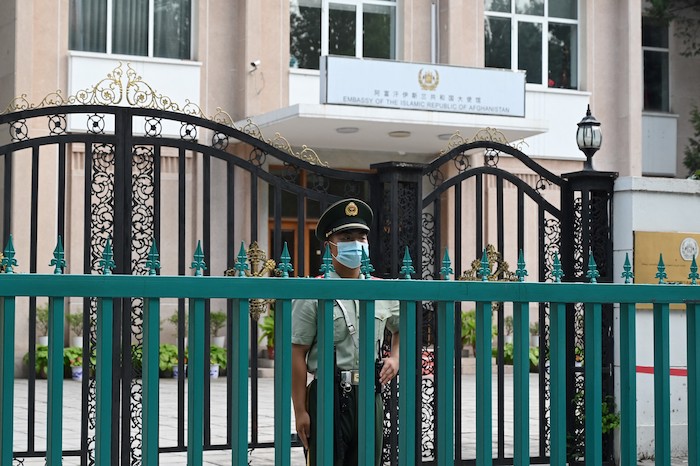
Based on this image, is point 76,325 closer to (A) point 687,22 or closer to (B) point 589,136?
(B) point 589,136

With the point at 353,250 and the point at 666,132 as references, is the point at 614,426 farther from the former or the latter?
the point at 666,132

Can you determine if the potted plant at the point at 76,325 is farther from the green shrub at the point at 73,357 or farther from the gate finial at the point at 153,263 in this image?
the gate finial at the point at 153,263

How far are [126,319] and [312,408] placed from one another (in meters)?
2.78

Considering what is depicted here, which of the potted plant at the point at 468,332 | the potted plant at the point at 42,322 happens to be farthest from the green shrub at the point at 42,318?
the potted plant at the point at 468,332

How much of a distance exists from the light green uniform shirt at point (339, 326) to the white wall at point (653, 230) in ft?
13.3

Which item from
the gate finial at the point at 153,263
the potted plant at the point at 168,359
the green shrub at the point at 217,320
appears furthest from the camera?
the green shrub at the point at 217,320

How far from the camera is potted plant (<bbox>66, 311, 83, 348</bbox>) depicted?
16.6m

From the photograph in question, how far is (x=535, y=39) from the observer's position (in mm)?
21000

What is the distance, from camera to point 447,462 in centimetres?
459

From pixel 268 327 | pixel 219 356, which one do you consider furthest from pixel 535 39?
pixel 219 356

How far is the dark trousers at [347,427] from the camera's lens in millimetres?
4871

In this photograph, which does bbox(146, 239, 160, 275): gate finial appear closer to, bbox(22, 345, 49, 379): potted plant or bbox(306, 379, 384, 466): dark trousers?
bbox(306, 379, 384, 466): dark trousers

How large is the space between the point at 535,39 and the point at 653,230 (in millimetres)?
12501

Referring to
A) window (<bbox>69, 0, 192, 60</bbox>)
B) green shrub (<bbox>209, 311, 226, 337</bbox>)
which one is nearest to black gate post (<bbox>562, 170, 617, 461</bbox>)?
green shrub (<bbox>209, 311, 226, 337</bbox>)
